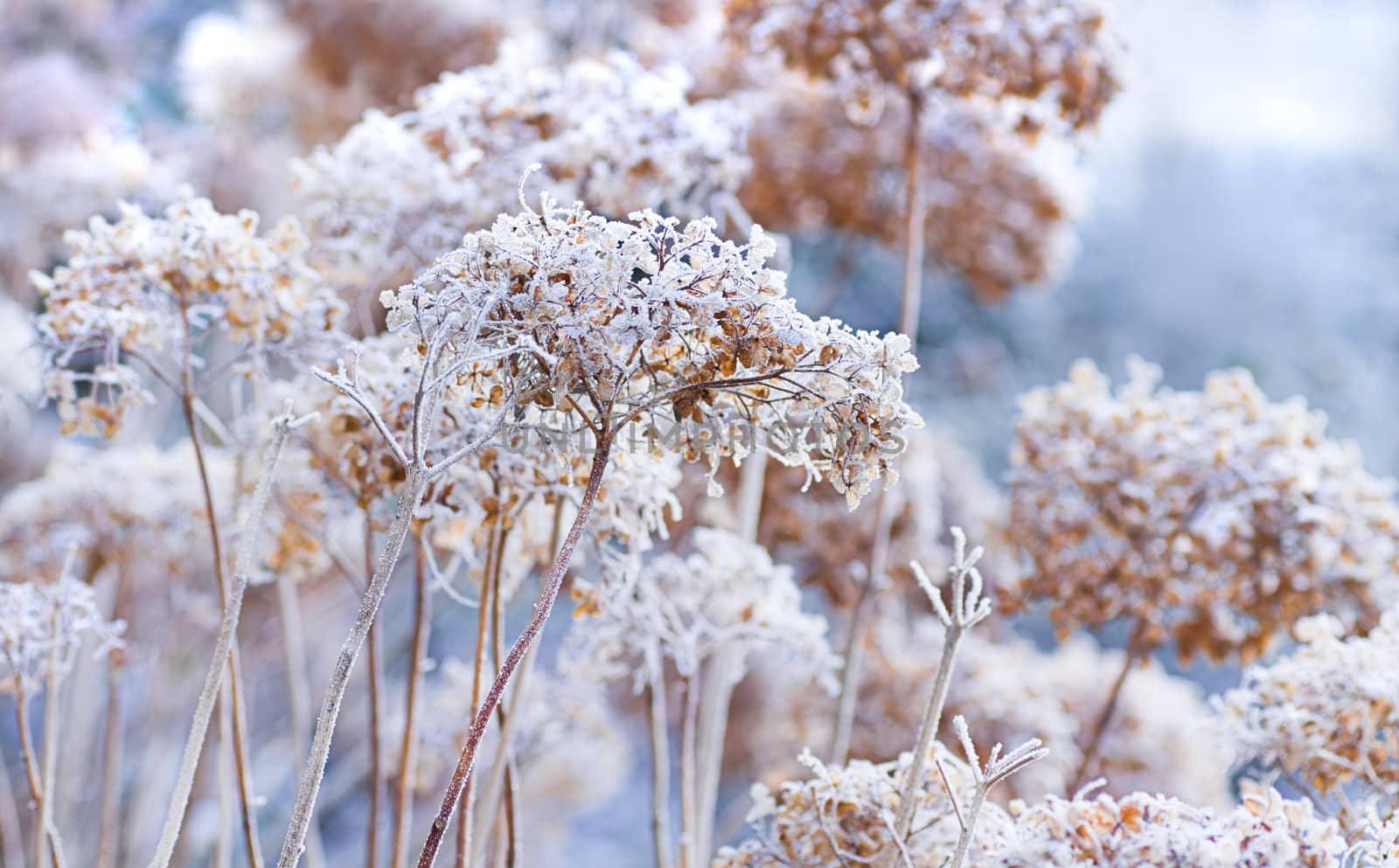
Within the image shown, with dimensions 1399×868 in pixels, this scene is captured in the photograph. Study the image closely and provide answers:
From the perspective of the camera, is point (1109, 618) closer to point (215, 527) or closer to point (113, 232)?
point (215, 527)

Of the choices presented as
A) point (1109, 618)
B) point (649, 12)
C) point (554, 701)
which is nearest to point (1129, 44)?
point (1109, 618)

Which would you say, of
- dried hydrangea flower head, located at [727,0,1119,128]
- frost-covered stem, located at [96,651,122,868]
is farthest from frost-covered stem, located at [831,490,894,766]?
frost-covered stem, located at [96,651,122,868]

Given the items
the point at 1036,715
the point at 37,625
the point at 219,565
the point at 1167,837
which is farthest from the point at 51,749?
the point at 1036,715

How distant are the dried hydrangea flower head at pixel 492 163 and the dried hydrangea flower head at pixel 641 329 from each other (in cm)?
44

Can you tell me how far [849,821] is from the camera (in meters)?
0.86

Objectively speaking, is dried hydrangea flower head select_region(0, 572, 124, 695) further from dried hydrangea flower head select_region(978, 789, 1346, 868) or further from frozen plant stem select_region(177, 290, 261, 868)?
dried hydrangea flower head select_region(978, 789, 1346, 868)

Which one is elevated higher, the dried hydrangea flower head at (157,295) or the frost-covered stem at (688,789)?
the dried hydrangea flower head at (157,295)

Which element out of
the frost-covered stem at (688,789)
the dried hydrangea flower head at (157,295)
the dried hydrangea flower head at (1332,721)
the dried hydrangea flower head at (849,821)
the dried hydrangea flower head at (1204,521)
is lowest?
the dried hydrangea flower head at (849,821)

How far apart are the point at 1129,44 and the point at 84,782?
7.55 ft

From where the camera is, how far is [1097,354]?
142 inches

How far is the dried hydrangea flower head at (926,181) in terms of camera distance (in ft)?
5.83

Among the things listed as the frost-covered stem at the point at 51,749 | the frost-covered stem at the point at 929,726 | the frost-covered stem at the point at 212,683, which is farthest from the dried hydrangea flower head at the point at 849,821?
the frost-covered stem at the point at 51,749

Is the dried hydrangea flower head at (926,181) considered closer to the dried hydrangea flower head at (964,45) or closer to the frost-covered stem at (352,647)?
the dried hydrangea flower head at (964,45)

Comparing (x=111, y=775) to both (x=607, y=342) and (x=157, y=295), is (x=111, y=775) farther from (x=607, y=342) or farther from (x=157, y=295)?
(x=607, y=342)
